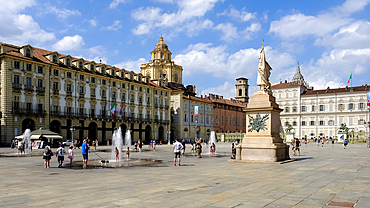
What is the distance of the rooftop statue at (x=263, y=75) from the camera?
Answer: 2219 cm

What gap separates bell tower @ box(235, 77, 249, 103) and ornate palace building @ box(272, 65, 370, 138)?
22785mm

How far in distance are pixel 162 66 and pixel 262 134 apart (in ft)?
266

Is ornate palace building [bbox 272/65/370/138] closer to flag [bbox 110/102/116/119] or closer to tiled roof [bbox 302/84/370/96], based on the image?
tiled roof [bbox 302/84/370/96]

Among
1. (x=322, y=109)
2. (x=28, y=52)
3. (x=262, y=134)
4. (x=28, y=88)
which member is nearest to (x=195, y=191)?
(x=262, y=134)

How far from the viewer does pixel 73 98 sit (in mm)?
61969

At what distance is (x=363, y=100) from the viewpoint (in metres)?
96.2

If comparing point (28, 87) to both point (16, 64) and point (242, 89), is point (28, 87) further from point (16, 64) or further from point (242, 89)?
point (242, 89)

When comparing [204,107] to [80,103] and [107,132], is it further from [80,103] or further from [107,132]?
[80,103]

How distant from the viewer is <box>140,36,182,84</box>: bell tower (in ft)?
326

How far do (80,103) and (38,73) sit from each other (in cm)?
997

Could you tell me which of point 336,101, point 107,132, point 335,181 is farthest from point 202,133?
point 335,181

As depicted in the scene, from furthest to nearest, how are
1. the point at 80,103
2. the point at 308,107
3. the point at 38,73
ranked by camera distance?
the point at 308,107
the point at 80,103
the point at 38,73

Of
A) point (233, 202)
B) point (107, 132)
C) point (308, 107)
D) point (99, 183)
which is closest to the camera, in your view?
point (233, 202)

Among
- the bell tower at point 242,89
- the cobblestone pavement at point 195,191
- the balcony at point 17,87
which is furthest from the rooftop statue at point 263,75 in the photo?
the bell tower at point 242,89
